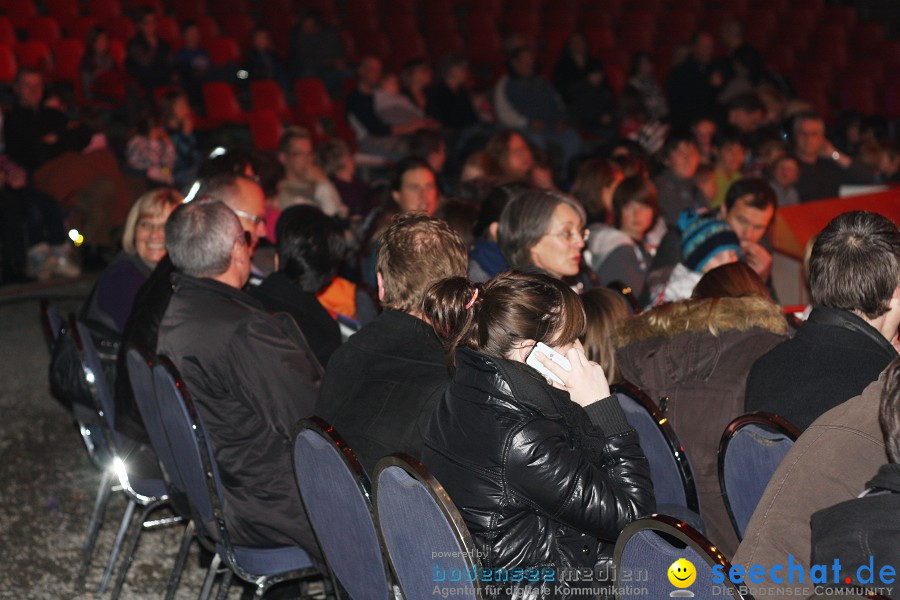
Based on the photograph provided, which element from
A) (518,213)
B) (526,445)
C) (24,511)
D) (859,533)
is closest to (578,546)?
(526,445)

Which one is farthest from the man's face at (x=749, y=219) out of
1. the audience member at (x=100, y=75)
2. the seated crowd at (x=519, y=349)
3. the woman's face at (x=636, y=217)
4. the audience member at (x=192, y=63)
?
the audience member at (x=100, y=75)

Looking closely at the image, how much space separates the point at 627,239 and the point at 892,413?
10.5 ft

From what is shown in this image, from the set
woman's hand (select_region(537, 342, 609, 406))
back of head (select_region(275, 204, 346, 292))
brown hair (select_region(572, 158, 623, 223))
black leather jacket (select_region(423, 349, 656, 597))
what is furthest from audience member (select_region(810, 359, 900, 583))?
brown hair (select_region(572, 158, 623, 223))

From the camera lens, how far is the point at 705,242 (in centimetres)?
374

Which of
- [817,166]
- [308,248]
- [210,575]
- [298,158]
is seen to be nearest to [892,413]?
[210,575]

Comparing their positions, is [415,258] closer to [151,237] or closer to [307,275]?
[307,275]

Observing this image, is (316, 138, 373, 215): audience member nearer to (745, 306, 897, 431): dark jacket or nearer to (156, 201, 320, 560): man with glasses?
(156, 201, 320, 560): man with glasses

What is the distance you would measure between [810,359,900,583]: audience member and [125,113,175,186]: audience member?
695 cm

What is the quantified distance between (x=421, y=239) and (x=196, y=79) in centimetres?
748

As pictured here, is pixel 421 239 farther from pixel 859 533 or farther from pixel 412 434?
pixel 859 533

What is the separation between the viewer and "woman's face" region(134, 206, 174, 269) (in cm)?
390

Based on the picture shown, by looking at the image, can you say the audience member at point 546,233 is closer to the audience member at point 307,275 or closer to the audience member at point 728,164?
the audience member at point 307,275

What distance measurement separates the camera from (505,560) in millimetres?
1956

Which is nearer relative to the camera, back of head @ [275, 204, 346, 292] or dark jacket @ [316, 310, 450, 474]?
dark jacket @ [316, 310, 450, 474]
